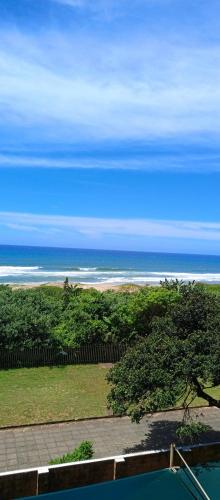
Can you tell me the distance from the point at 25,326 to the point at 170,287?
354 inches

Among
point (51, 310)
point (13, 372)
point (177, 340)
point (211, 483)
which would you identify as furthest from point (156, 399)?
point (51, 310)

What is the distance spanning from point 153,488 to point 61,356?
11.4m

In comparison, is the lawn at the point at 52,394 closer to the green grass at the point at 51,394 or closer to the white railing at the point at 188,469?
the green grass at the point at 51,394

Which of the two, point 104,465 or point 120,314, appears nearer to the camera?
point 104,465

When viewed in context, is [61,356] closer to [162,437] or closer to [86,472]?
[162,437]

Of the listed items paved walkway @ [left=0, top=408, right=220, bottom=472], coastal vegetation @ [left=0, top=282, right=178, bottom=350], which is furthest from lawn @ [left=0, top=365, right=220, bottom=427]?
coastal vegetation @ [left=0, top=282, right=178, bottom=350]

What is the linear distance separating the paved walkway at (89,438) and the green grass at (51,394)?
93cm

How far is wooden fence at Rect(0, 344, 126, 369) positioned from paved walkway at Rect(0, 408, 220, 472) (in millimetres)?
6783

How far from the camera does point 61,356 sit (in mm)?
21812

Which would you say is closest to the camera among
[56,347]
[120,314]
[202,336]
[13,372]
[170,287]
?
[202,336]

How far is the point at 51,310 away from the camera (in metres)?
24.5

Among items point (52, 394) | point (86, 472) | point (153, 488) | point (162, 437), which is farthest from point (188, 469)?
point (52, 394)

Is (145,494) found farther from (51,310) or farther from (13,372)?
(51,310)

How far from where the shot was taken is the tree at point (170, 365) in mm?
11070
